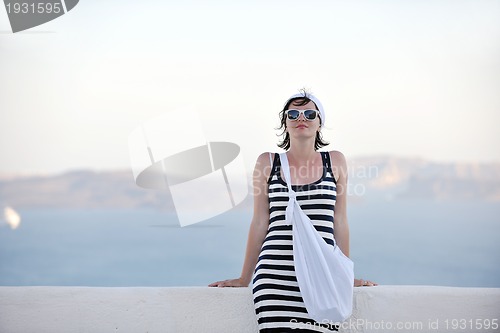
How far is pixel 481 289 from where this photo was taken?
A: 331cm

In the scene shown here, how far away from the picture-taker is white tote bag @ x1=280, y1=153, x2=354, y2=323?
2787 millimetres

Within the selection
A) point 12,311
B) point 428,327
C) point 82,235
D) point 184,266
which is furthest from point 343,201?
point 82,235

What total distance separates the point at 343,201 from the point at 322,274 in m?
0.46

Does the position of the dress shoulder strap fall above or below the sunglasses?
below

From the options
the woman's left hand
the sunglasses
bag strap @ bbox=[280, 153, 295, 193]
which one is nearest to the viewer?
bag strap @ bbox=[280, 153, 295, 193]

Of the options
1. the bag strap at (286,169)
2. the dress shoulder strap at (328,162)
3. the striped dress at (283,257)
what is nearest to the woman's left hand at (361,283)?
the striped dress at (283,257)

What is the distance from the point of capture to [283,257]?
114 inches

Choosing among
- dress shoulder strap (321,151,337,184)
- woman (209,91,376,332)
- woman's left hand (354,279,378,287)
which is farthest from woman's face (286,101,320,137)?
woman's left hand (354,279,378,287)

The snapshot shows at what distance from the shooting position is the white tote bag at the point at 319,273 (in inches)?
110

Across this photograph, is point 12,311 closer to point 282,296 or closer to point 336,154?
point 282,296

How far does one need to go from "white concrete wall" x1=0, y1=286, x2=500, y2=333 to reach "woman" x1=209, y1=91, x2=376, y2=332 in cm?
11

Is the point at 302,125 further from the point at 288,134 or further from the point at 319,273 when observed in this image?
the point at 319,273

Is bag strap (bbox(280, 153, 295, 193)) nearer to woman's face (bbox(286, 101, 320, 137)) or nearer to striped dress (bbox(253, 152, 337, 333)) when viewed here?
striped dress (bbox(253, 152, 337, 333))

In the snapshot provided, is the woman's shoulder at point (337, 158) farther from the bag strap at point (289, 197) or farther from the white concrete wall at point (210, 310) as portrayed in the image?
the white concrete wall at point (210, 310)
